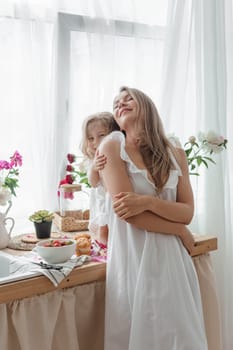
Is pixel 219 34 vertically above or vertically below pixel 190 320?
above

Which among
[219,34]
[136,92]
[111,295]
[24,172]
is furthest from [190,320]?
[219,34]

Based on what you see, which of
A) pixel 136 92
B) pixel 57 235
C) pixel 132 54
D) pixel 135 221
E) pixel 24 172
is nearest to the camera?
pixel 135 221

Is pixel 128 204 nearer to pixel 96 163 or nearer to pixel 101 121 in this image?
pixel 96 163

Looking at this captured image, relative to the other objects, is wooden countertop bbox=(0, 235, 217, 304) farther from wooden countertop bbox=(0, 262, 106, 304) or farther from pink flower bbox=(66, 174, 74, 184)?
pink flower bbox=(66, 174, 74, 184)

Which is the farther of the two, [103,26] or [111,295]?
[103,26]

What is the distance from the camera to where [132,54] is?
212 cm

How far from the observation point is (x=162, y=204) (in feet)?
4.63

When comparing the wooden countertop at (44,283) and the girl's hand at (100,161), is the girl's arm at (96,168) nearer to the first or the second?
the girl's hand at (100,161)

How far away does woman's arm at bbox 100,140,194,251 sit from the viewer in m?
1.40

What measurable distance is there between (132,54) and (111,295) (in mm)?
1173

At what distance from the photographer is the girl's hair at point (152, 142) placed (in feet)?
4.76

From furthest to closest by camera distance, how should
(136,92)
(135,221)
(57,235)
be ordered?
(57,235) < (136,92) < (135,221)

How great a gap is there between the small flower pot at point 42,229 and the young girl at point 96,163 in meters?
0.21

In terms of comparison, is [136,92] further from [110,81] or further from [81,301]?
[81,301]
